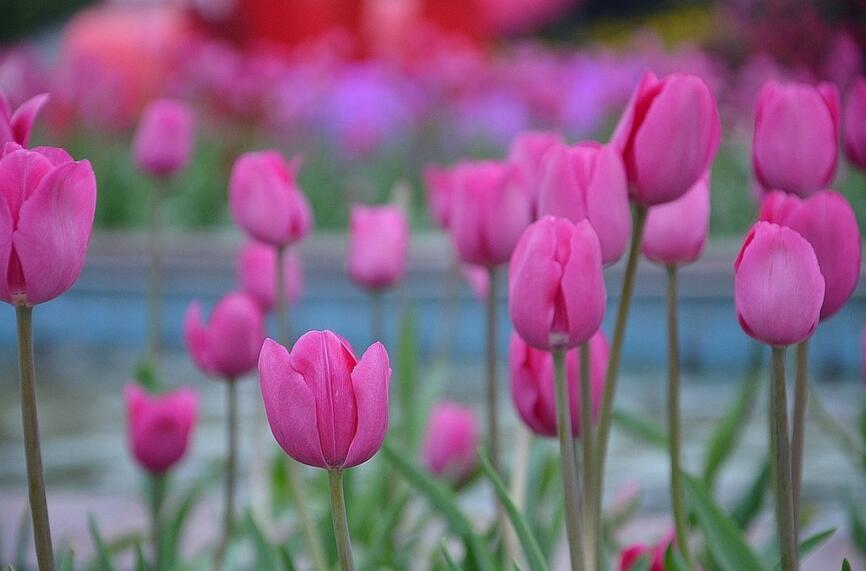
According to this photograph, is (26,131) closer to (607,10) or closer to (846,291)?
(846,291)

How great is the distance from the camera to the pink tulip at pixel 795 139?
2.69ft

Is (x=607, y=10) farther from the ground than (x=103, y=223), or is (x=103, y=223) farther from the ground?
(x=607, y=10)

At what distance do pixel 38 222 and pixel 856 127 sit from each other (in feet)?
2.47

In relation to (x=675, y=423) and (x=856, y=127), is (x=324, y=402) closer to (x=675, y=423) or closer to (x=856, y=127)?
(x=675, y=423)

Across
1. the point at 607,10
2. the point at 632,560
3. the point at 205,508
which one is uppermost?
the point at 607,10

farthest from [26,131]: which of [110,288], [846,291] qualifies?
[110,288]

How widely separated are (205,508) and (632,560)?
1.27m

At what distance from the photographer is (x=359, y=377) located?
626 mm

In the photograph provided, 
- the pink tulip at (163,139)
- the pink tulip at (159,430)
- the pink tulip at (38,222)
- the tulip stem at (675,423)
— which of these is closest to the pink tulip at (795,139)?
the tulip stem at (675,423)

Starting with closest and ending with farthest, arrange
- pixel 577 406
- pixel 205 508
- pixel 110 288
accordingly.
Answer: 1. pixel 577 406
2. pixel 205 508
3. pixel 110 288

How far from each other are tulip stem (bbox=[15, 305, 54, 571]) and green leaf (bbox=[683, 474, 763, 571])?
462mm

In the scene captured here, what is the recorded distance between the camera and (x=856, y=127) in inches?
41.1

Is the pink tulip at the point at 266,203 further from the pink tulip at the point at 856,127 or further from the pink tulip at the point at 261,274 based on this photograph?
the pink tulip at the point at 856,127

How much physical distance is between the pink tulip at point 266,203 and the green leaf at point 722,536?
1.40 ft
